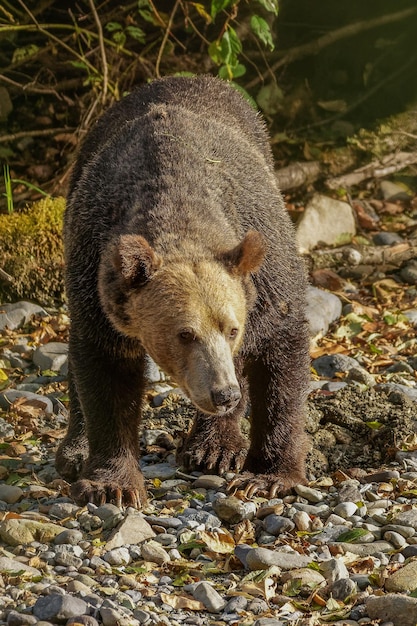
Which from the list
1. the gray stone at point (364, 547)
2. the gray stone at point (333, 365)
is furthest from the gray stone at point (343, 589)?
the gray stone at point (333, 365)

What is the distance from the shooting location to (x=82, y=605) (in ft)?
15.0

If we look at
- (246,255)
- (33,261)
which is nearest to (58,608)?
(246,255)

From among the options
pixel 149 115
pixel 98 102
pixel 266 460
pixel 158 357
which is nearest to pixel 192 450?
pixel 266 460

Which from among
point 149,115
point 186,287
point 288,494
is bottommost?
point 288,494

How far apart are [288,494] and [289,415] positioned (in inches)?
19.2

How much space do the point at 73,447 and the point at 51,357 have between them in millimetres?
1738

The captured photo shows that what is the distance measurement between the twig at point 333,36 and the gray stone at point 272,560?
8.00 m

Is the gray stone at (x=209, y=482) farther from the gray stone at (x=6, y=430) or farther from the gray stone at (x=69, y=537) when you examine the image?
the gray stone at (x=6, y=430)

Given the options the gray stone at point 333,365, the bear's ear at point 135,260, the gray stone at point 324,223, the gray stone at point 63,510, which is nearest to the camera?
the bear's ear at point 135,260

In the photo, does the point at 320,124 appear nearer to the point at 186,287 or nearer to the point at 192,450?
the point at 192,450

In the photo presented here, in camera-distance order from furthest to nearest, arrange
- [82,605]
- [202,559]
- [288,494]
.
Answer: [288,494], [202,559], [82,605]

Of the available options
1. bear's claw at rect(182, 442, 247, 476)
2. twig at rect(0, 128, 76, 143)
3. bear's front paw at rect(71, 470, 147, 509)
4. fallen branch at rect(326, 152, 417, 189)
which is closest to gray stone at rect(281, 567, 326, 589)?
bear's front paw at rect(71, 470, 147, 509)

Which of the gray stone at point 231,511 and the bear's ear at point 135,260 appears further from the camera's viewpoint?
the gray stone at point 231,511

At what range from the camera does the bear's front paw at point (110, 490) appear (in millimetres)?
6086
